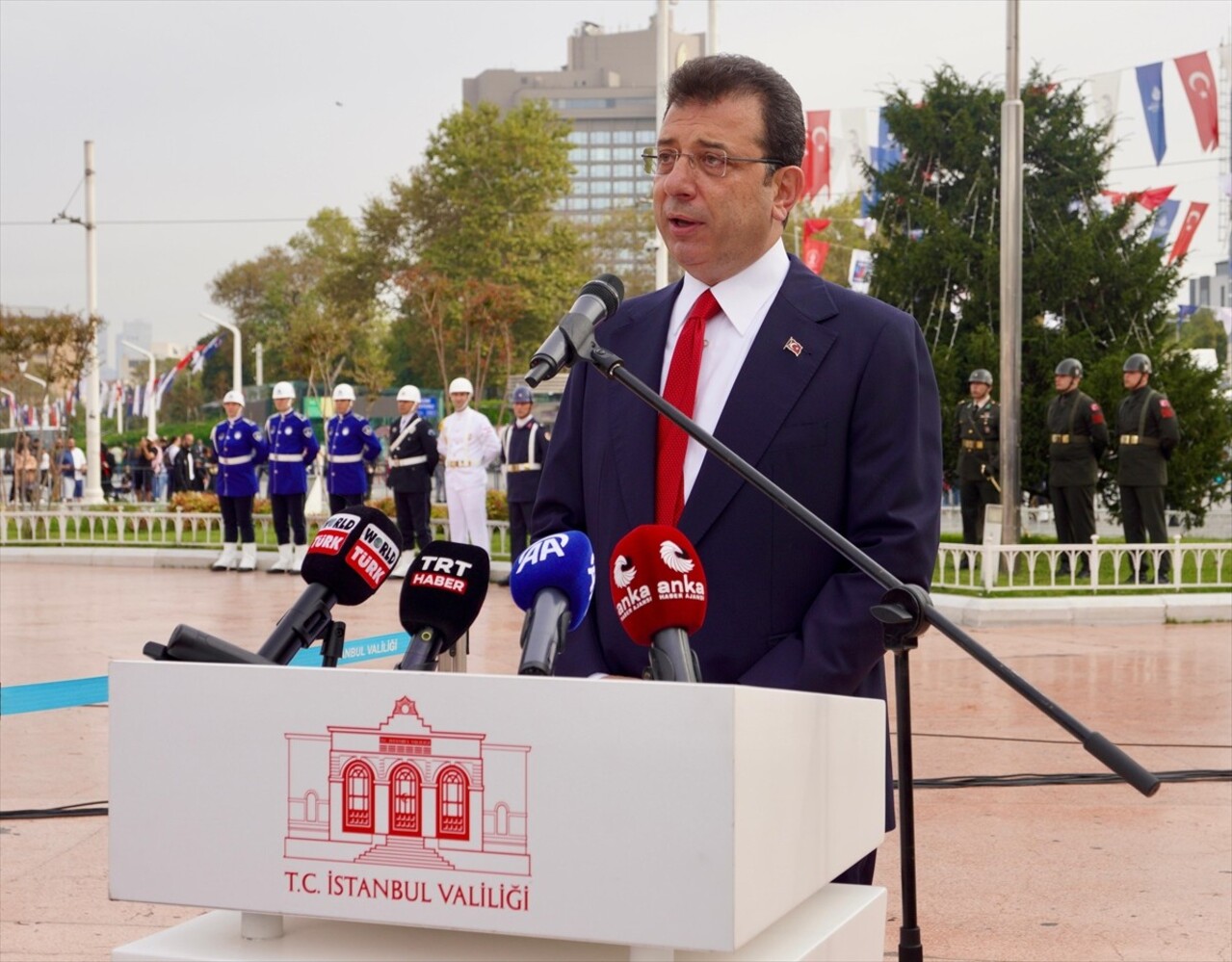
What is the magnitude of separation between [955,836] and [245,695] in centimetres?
463

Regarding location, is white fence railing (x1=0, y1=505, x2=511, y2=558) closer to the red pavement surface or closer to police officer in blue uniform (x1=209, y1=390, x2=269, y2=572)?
police officer in blue uniform (x1=209, y1=390, x2=269, y2=572)

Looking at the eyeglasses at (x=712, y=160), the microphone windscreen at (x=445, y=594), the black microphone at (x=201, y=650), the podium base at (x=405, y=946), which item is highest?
the eyeglasses at (x=712, y=160)

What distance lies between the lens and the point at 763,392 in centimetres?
252

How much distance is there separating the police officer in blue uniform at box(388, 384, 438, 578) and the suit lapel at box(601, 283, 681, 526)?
15296 mm

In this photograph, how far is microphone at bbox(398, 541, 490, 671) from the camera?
2.01 metres

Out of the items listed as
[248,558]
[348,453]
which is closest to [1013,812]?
[348,453]

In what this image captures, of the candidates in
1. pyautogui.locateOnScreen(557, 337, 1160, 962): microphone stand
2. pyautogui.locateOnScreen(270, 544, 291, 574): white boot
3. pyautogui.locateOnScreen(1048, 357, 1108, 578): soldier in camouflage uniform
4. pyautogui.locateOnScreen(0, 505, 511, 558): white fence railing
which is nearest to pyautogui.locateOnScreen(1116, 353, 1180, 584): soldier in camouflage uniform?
pyautogui.locateOnScreen(1048, 357, 1108, 578): soldier in camouflage uniform

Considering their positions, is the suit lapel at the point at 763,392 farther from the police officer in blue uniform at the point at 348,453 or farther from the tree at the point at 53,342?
the tree at the point at 53,342

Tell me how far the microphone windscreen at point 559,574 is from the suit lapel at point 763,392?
49 cm

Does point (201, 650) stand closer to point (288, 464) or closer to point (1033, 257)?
point (288, 464)

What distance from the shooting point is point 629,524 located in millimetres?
2568

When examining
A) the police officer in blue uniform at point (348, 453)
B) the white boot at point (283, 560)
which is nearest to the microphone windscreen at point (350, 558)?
the police officer in blue uniform at point (348, 453)

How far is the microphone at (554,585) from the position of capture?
1.92 metres

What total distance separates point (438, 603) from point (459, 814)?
1.55ft
